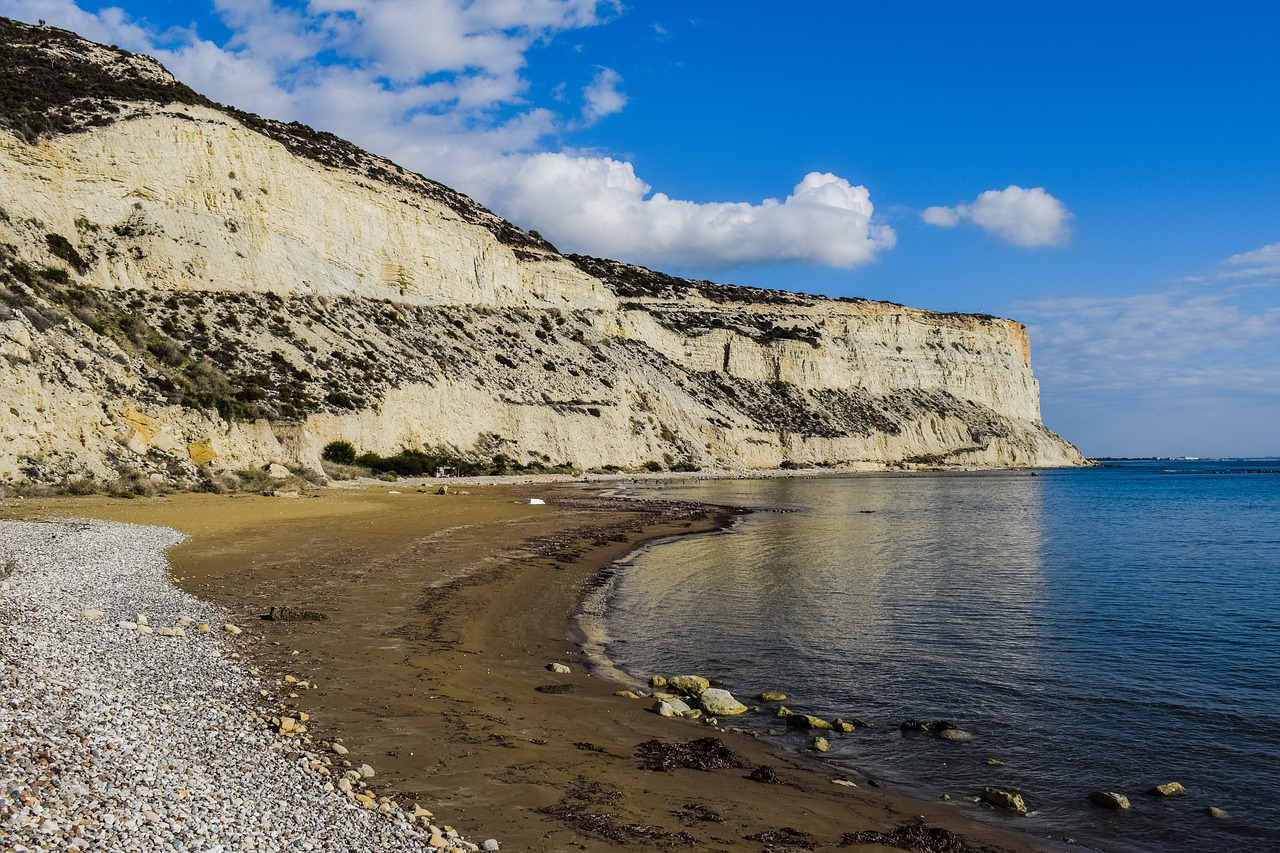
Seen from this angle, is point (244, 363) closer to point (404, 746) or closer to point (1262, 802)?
point (404, 746)

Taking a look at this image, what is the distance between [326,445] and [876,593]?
33.8 metres

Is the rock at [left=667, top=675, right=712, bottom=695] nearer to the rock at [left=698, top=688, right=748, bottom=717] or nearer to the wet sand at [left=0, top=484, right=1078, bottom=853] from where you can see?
the rock at [left=698, top=688, right=748, bottom=717]

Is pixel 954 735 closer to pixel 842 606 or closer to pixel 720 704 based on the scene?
pixel 720 704

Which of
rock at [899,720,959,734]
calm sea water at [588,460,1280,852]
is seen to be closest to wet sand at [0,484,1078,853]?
calm sea water at [588,460,1280,852]

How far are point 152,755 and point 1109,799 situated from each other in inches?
324

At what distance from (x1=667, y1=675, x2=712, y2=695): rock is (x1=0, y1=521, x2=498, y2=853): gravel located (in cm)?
523

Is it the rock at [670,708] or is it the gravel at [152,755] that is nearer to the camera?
the gravel at [152,755]

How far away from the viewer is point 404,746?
766 cm

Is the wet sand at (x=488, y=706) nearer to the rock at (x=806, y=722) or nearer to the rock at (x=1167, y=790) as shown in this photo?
the rock at (x=806, y=722)

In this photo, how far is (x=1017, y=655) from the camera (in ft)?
44.6

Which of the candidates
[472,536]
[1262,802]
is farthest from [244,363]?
[1262,802]

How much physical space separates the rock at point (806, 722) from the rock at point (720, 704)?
2.26 feet

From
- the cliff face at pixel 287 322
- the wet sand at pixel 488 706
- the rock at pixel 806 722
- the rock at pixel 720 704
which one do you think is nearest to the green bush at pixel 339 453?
the cliff face at pixel 287 322

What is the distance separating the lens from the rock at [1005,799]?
7922mm
